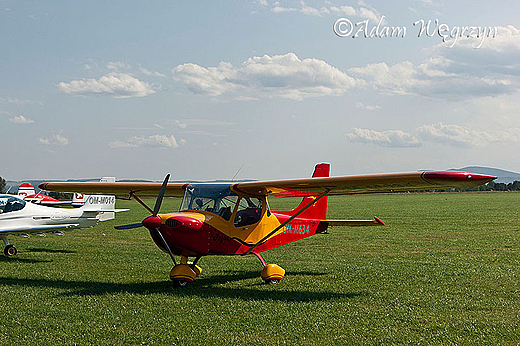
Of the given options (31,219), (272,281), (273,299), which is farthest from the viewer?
(31,219)

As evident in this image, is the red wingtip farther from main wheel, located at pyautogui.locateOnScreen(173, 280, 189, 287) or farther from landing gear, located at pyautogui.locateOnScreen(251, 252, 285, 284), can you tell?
main wheel, located at pyautogui.locateOnScreen(173, 280, 189, 287)

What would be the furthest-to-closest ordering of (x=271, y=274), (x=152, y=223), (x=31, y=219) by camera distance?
(x=31, y=219), (x=271, y=274), (x=152, y=223)

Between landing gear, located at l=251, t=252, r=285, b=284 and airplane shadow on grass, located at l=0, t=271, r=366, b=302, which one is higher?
landing gear, located at l=251, t=252, r=285, b=284

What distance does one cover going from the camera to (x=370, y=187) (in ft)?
30.9

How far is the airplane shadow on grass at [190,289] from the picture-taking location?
8859 millimetres

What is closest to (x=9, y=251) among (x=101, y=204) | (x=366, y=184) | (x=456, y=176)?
(x=101, y=204)

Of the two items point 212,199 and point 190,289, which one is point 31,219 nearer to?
point 212,199

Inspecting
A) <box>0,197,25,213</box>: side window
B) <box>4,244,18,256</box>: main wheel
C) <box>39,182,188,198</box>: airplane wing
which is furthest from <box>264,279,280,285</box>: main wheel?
<box>0,197,25,213</box>: side window

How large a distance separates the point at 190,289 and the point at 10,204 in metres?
8.90

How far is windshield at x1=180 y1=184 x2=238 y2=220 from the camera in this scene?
10.1 metres

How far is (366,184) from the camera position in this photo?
9109mm

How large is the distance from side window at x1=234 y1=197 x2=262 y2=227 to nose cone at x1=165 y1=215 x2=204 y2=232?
1.09 meters

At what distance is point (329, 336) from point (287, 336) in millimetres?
527

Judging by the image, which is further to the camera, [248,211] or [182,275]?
[248,211]
